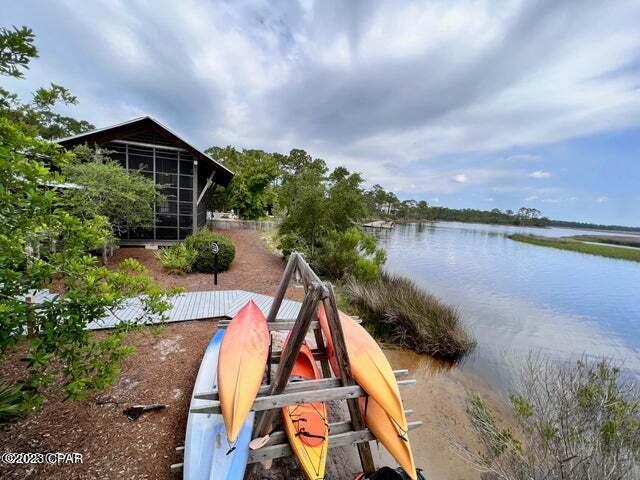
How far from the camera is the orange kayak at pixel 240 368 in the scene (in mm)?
2117

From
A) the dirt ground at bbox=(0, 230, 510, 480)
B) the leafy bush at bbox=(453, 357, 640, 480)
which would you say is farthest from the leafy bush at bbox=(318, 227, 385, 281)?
the leafy bush at bbox=(453, 357, 640, 480)

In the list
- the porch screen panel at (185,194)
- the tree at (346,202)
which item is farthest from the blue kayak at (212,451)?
the porch screen panel at (185,194)

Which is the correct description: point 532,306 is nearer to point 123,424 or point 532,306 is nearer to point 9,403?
point 123,424

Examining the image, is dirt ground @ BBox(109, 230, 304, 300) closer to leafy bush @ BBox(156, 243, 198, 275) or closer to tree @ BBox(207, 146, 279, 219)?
leafy bush @ BBox(156, 243, 198, 275)

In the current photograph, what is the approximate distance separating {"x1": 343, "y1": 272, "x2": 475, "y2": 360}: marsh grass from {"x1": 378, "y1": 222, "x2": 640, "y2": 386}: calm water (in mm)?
586

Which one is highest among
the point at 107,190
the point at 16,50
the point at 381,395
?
the point at 16,50

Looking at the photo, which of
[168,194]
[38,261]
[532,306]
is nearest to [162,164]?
[168,194]

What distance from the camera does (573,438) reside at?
2.57 meters

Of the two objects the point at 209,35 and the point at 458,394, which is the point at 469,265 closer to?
the point at 458,394

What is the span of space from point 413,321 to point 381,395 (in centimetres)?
484

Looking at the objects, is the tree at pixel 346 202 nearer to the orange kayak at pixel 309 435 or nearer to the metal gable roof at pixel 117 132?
the metal gable roof at pixel 117 132

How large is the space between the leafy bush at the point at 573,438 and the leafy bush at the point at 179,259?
8900 mm

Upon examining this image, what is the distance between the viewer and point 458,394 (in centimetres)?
515

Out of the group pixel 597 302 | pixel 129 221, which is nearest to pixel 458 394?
pixel 129 221
